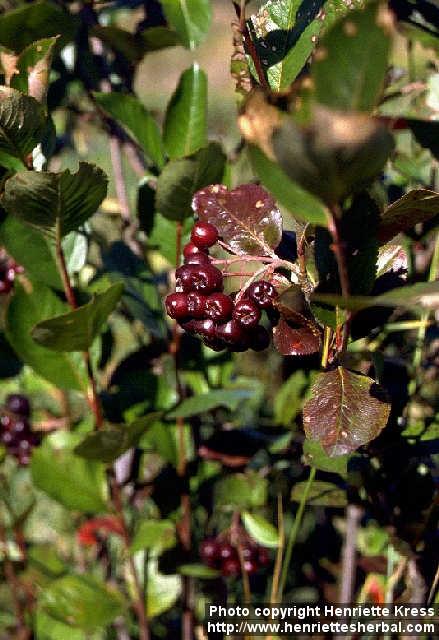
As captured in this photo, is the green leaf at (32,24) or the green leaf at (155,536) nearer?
the green leaf at (32,24)

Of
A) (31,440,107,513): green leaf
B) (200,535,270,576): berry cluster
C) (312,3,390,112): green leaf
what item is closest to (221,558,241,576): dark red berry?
(200,535,270,576): berry cluster

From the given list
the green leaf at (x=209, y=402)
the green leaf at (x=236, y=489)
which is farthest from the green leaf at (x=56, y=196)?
the green leaf at (x=236, y=489)

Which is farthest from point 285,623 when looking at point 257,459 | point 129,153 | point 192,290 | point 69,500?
point 129,153

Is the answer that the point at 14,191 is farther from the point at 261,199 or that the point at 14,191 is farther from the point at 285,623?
the point at 285,623

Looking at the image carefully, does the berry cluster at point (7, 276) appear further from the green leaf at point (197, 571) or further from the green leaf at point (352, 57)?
the green leaf at point (352, 57)

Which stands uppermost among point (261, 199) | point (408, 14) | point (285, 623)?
point (408, 14)

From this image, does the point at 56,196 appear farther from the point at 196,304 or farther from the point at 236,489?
the point at 236,489

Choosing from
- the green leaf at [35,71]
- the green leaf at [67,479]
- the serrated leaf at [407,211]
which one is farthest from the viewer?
the green leaf at [67,479]
